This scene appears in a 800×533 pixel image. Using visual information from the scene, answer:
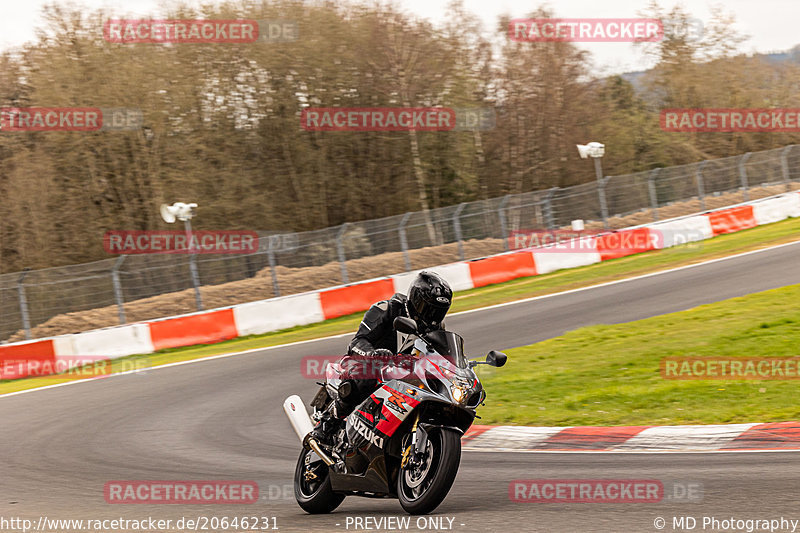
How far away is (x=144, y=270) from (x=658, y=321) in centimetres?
1126

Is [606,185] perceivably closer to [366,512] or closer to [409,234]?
[409,234]

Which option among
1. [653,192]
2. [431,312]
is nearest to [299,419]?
[431,312]

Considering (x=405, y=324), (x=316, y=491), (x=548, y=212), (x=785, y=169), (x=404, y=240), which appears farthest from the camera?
(x=785, y=169)

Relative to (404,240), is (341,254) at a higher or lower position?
lower

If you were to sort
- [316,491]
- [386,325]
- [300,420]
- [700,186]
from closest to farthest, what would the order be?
[386,325], [316,491], [300,420], [700,186]

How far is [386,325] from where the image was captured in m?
5.70

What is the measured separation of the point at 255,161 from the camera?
1228 inches

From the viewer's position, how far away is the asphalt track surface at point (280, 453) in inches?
207

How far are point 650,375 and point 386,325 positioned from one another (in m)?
5.18

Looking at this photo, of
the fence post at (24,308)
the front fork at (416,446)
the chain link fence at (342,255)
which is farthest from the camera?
the chain link fence at (342,255)

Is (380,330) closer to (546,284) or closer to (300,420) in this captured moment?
(300,420)

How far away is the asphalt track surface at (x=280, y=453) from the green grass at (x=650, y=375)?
1.15 m

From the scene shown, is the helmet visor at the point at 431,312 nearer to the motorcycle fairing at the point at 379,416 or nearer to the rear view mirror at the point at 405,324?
the rear view mirror at the point at 405,324

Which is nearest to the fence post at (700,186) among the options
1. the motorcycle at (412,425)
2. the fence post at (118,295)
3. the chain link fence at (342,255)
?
the chain link fence at (342,255)
